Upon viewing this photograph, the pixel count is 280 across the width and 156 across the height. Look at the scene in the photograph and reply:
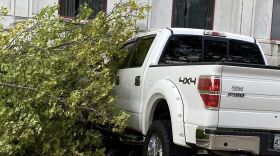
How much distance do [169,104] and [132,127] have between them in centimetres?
162

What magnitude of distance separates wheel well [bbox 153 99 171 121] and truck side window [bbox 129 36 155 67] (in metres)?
0.98

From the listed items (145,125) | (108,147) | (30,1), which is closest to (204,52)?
(145,125)

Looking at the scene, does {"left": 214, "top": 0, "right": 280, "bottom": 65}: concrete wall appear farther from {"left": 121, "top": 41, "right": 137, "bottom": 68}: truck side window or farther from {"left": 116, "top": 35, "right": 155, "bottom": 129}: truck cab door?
{"left": 116, "top": 35, "right": 155, "bottom": 129}: truck cab door

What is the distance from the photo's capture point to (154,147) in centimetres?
582

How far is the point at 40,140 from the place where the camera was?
666 centimetres

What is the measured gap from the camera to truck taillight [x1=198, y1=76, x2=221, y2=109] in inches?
187

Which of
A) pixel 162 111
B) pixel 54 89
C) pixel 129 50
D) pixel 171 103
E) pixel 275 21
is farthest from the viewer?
pixel 275 21

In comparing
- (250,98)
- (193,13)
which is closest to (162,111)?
(250,98)

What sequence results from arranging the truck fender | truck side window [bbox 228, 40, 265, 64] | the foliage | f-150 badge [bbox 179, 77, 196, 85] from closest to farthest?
f-150 badge [bbox 179, 77, 196, 85]
the truck fender
the foliage
truck side window [bbox 228, 40, 265, 64]

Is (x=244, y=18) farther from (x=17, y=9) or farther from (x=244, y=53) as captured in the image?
(x=244, y=53)

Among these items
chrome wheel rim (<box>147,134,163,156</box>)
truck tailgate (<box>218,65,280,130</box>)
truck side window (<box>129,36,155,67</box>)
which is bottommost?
chrome wheel rim (<box>147,134,163,156</box>)

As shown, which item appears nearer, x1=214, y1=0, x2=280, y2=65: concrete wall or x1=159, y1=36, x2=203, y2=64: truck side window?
x1=159, y1=36, x2=203, y2=64: truck side window

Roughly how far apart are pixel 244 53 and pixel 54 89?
9.06 feet

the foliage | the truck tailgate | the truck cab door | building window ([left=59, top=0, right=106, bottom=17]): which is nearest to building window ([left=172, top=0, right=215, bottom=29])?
building window ([left=59, top=0, right=106, bottom=17])
